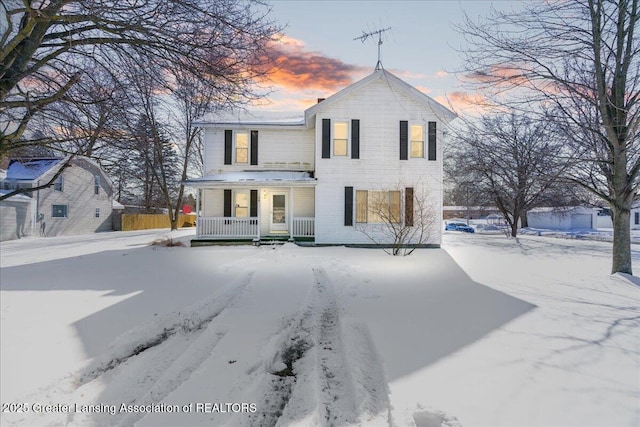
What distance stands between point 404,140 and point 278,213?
23.3 ft

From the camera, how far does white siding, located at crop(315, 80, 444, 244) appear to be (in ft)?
46.8

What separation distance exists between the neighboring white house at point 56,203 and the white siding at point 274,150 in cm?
742

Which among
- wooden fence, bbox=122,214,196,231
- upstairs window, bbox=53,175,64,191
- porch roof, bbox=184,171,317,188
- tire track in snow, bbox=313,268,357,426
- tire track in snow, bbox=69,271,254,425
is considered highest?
upstairs window, bbox=53,175,64,191

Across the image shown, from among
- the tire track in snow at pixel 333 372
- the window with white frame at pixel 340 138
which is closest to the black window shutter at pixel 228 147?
the window with white frame at pixel 340 138

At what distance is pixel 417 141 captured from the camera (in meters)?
14.6

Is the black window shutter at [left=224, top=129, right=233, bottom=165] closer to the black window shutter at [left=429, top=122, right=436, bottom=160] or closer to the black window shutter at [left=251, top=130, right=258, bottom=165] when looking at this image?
the black window shutter at [left=251, top=130, right=258, bottom=165]

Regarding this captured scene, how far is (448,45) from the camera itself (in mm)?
6637

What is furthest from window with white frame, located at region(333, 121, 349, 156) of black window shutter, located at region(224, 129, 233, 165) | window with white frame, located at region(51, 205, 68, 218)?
window with white frame, located at region(51, 205, 68, 218)

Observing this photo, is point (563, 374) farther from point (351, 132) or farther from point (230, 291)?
point (351, 132)

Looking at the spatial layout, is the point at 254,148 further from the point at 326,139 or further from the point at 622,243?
the point at 622,243

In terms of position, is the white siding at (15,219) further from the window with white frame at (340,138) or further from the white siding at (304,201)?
the window with white frame at (340,138)

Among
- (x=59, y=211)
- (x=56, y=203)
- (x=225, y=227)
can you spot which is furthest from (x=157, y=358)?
(x=59, y=211)

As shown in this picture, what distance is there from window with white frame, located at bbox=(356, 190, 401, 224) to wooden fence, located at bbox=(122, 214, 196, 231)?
81.8ft

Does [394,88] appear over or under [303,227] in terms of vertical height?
over
